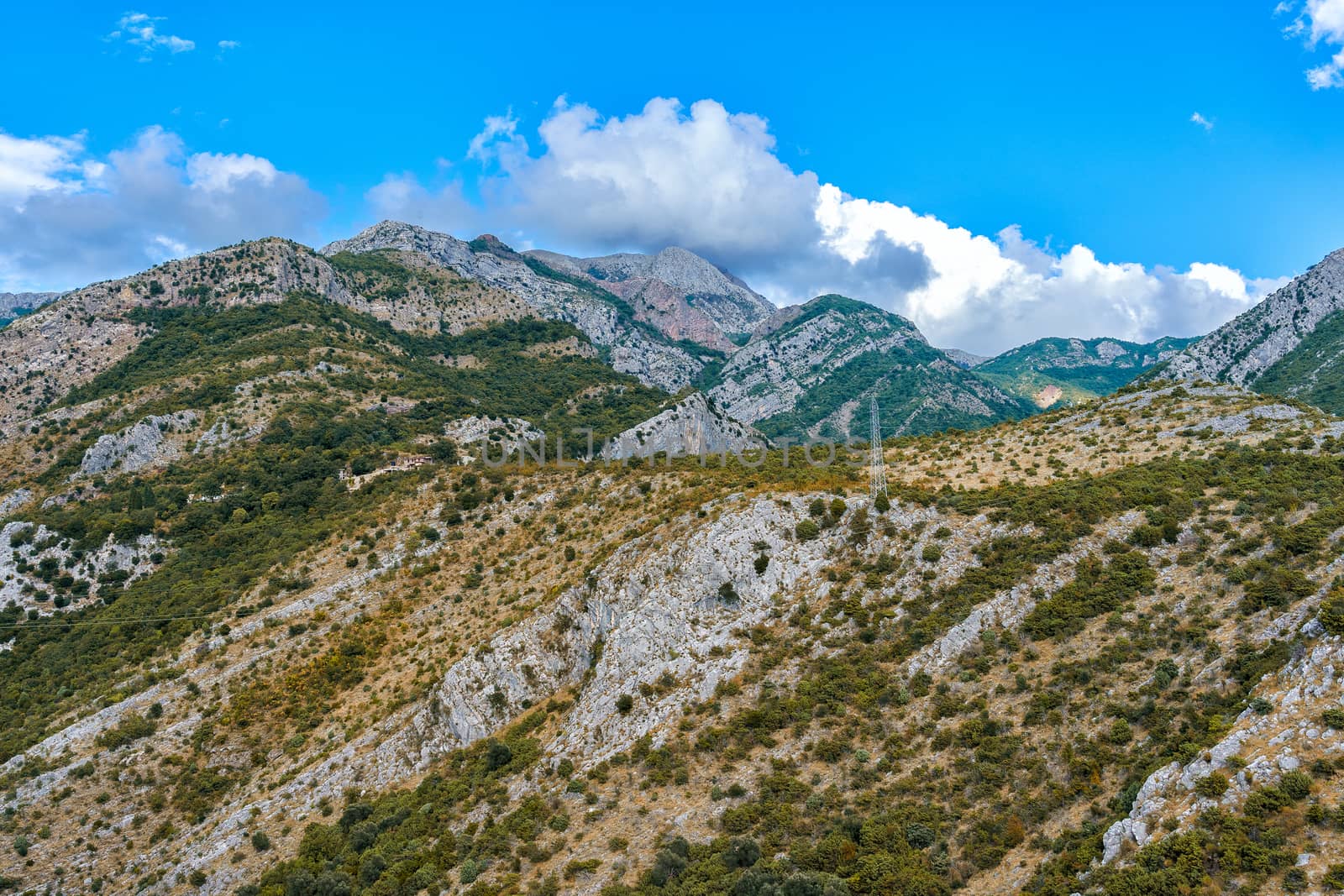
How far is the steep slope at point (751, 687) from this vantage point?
23.5 metres

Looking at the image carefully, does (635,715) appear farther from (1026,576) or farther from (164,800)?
(164,800)

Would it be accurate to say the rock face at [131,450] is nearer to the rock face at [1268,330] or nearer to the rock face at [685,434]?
the rock face at [685,434]

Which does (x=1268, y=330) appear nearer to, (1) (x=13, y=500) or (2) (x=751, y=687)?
(2) (x=751, y=687)

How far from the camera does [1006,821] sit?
24266 mm

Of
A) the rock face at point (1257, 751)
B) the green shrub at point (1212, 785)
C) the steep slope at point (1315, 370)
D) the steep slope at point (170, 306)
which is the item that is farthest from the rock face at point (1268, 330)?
the steep slope at point (170, 306)

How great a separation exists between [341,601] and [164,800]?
54.7ft

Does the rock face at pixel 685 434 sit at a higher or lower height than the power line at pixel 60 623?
higher

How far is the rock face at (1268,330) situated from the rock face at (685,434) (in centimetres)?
10132

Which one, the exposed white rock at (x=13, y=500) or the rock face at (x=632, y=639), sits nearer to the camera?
the rock face at (x=632, y=639)

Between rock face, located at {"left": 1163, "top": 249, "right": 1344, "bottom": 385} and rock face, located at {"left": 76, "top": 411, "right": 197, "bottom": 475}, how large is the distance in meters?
187

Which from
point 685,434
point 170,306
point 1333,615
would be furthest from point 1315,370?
point 170,306

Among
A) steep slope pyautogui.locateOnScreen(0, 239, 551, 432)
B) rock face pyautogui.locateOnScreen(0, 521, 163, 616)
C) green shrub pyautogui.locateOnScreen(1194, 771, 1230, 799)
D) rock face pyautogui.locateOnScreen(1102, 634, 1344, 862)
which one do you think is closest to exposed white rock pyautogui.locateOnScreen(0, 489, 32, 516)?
rock face pyautogui.locateOnScreen(0, 521, 163, 616)

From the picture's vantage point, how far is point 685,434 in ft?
395

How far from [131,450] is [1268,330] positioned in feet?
707
